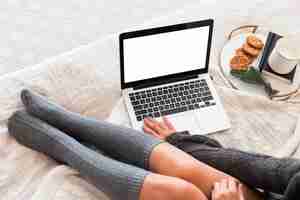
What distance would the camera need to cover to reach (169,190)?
2.80 feet

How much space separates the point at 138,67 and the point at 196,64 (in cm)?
16

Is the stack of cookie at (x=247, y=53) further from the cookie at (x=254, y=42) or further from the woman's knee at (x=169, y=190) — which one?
the woman's knee at (x=169, y=190)

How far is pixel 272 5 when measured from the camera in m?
1.32

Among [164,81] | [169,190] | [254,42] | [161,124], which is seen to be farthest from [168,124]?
[254,42]

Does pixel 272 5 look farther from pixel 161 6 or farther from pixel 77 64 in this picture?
pixel 77 64

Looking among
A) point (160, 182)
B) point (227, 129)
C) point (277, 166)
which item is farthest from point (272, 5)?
point (160, 182)

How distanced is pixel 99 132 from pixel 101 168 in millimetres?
105

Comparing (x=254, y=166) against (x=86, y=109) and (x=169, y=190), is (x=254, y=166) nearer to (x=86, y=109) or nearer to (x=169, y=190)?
(x=169, y=190)

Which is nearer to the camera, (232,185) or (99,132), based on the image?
(232,185)

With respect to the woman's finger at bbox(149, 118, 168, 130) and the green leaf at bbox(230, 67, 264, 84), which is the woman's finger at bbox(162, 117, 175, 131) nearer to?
the woman's finger at bbox(149, 118, 168, 130)

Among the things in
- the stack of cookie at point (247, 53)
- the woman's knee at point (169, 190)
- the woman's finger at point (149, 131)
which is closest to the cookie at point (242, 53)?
the stack of cookie at point (247, 53)

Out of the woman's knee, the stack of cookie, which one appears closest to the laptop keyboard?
the stack of cookie

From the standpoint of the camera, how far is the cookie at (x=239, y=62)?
1.13 metres

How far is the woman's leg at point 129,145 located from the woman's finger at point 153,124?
0.05 m
